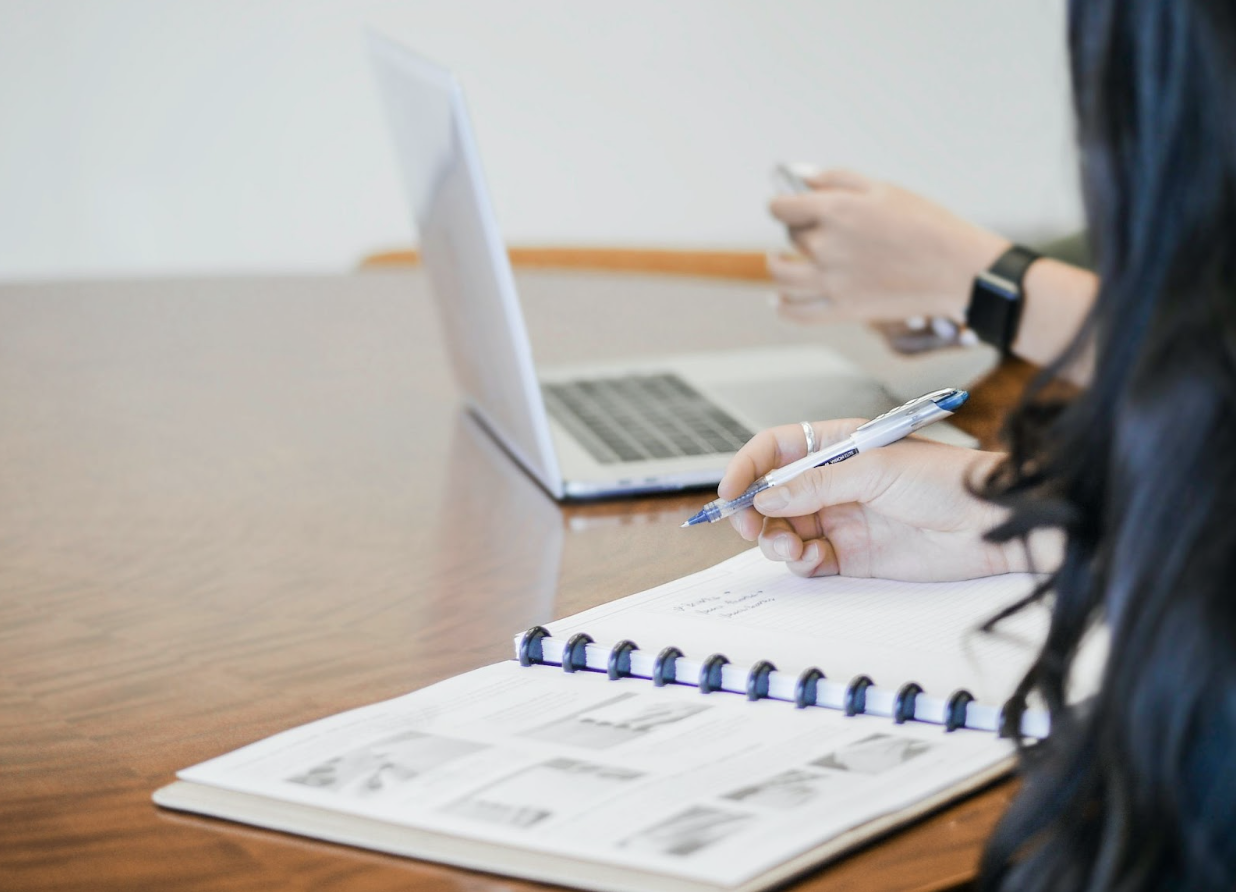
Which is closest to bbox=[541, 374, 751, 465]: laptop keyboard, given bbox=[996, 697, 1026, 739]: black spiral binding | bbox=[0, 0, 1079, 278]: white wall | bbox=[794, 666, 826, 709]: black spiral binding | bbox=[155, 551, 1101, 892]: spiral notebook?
bbox=[155, 551, 1101, 892]: spiral notebook

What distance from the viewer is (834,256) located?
138cm

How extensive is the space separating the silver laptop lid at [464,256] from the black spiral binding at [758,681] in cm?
39

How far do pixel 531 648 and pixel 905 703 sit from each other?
19 cm

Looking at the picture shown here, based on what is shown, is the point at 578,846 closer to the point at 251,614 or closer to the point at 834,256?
the point at 251,614

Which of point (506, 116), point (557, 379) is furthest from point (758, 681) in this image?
point (506, 116)

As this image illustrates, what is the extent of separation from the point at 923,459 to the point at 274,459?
0.54 meters

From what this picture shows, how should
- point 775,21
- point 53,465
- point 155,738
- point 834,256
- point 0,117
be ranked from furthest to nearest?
point 775,21, point 0,117, point 834,256, point 53,465, point 155,738

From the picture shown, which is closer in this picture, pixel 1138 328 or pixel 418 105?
pixel 1138 328

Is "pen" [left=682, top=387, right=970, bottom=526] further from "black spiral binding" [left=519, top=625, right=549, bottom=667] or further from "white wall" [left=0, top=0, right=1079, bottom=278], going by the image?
"white wall" [left=0, top=0, right=1079, bottom=278]

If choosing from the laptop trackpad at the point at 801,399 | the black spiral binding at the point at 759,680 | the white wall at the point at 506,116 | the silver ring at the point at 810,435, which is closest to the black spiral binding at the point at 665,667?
the black spiral binding at the point at 759,680

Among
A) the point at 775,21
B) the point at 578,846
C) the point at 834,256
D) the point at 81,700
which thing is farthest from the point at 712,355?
the point at 775,21

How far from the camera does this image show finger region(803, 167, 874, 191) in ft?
4.53

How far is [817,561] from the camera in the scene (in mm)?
824

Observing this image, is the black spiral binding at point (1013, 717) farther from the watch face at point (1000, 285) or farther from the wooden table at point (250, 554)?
the watch face at point (1000, 285)
